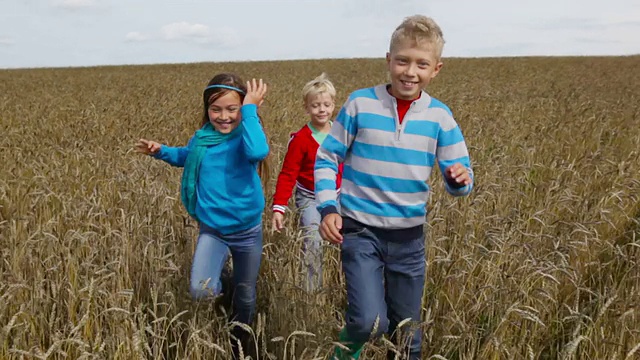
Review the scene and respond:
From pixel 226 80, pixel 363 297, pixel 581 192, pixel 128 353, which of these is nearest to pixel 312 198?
pixel 226 80

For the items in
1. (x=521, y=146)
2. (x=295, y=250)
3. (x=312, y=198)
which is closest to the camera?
(x=295, y=250)

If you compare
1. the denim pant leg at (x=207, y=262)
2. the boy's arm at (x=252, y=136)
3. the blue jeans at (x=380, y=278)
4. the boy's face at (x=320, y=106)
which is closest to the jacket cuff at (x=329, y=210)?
the blue jeans at (x=380, y=278)

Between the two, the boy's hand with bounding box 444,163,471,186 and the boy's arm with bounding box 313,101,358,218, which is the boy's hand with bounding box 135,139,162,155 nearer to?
the boy's arm with bounding box 313,101,358,218

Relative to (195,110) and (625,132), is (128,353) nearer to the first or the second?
(625,132)

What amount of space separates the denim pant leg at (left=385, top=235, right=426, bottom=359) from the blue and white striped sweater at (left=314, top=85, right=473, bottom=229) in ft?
0.35

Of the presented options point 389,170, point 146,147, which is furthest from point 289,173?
point 389,170

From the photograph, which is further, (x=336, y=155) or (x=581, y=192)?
(x=581, y=192)

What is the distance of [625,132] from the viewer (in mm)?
7840

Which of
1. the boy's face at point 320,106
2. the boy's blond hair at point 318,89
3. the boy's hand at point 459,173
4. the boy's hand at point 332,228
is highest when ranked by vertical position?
the boy's blond hair at point 318,89

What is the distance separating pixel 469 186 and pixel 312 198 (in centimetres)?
148

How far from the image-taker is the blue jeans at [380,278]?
219 centimetres

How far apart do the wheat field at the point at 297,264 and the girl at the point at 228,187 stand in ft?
0.58

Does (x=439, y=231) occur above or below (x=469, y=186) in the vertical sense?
below

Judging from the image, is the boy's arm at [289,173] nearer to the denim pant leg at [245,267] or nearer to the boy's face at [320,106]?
the boy's face at [320,106]
